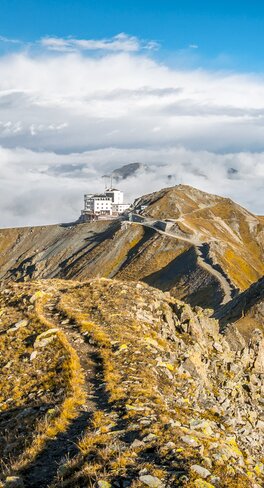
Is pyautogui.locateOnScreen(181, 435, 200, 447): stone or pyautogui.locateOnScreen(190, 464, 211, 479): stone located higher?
pyautogui.locateOnScreen(190, 464, 211, 479): stone

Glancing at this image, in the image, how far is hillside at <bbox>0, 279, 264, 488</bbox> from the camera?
49.7 ft

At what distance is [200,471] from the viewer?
14422 millimetres

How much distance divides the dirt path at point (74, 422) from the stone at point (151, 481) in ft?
9.30

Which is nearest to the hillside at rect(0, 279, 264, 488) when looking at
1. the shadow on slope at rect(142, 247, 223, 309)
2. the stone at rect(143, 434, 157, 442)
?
the stone at rect(143, 434, 157, 442)

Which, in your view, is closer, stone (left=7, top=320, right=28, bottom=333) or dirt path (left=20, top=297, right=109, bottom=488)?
dirt path (left=20, top=297, right=109, bottom=488)

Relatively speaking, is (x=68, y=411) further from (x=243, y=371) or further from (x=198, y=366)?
(x=243, y=371)

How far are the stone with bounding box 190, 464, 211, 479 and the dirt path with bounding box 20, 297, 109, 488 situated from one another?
4.00 meters

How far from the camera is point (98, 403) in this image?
20781 mm

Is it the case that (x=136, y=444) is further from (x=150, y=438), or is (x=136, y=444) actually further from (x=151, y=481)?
(x=151, y=481)

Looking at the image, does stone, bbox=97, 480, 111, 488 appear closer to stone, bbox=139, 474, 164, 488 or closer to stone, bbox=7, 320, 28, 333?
stone, bbox=139, 474, 164, 488

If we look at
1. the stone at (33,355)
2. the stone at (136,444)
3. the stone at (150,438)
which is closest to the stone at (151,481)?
the stone at (136,444)

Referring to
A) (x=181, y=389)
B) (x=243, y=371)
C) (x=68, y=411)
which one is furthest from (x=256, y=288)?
(x=68, y=411)

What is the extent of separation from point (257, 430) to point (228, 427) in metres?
5.90

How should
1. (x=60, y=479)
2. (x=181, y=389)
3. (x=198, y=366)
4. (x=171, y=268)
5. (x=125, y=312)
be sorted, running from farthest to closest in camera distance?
(x=171, y=268), (x=125, y=312), (x=198, y=366), (x=181, y=389), (x=60, y=479)
